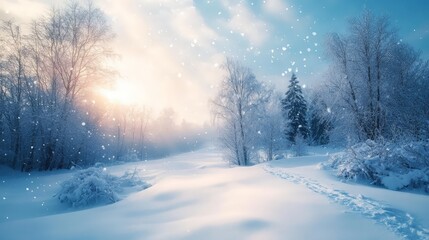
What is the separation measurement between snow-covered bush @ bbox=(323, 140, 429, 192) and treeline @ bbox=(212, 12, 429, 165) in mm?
2776

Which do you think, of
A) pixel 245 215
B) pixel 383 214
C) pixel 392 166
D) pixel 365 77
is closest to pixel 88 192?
pixel 245 215

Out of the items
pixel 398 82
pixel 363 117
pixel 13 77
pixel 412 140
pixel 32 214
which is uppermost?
pixel 13 77

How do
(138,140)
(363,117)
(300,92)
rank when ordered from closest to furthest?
1. (363,117)
2. (300,92)
3. (138,140)

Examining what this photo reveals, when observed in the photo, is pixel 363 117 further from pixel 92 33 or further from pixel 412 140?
pixel 92 33

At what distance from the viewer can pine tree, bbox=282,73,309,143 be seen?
39.3 meters

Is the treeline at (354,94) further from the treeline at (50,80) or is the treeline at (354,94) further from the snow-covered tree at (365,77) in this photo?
the treeline at (50,80)

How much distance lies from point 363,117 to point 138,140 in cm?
5006

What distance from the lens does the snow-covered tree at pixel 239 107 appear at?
21469 millimetres

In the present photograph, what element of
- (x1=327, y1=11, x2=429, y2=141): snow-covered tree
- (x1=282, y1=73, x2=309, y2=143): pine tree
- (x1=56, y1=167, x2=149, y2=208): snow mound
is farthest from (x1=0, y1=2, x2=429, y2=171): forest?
(x1=282, y1=73, x2=309, y2=143): pine tree

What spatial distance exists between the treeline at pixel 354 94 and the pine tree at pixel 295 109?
16648 millimetres

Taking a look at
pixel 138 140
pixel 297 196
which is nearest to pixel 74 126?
pixel 297 196

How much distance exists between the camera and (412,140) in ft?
32.9

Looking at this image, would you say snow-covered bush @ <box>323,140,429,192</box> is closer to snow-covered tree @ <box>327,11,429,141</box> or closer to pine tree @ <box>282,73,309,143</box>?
snow-covered tree @ <box>327,11,429,141</box>

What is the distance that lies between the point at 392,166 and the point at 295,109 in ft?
104
